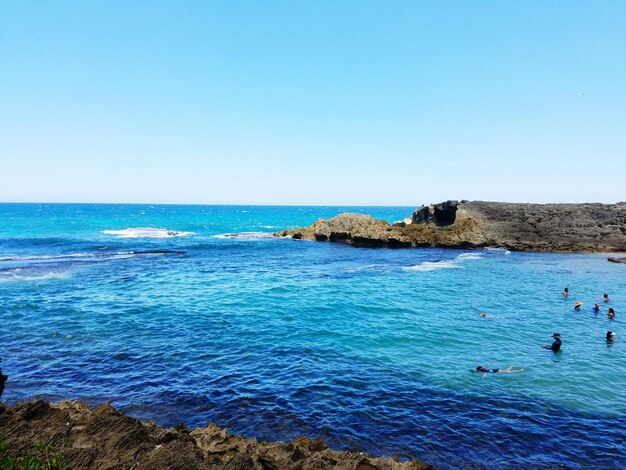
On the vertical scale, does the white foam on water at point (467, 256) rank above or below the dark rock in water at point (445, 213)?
below

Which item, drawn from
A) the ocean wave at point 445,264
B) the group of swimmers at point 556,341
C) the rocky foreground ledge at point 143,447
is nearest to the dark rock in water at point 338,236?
the ocean wave at point 445,264

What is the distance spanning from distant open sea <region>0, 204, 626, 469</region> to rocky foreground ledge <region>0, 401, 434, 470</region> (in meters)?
1.99

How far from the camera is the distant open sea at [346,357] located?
12.3m

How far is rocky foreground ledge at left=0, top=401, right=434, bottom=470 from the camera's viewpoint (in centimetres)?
841

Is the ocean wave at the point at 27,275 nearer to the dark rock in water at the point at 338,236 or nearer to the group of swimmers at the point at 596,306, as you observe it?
the dark rock in water at the point at 338,236

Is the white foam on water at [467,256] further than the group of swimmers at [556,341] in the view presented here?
Yes

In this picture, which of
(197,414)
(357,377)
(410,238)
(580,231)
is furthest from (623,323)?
(580,231)

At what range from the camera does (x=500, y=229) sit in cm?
6438

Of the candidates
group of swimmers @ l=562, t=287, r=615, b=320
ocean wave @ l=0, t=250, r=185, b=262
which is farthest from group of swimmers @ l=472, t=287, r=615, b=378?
ocean wave @ l=0, t=250, r=185, b=262

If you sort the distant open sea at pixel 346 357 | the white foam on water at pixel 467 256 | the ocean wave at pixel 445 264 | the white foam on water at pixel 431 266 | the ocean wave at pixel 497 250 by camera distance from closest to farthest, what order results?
the distant open sea at pixel 346 357 < the white foam on water at pixel 431 266 < the ocean wave at pixel 445 264 < the white foam on water at pixel 467 256 < the ocean wave at pixel 497 250

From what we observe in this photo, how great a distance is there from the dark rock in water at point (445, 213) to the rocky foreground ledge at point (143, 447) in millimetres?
64406

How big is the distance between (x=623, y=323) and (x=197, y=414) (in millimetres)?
26406

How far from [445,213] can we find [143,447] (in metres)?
68.0

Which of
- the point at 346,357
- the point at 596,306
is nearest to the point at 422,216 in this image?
the point at 596,306
